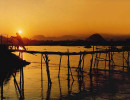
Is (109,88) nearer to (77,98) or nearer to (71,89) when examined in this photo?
(71,89)

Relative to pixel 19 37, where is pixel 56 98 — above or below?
below

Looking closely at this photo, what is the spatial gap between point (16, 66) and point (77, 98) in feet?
85.6

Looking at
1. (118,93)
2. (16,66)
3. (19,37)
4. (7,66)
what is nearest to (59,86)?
(118,93)

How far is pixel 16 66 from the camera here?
138 feet

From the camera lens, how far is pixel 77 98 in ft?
60.0

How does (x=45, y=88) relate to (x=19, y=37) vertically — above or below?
below

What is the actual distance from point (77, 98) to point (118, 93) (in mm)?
4150

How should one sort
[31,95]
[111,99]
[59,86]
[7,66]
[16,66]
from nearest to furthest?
[111,99]
[31,95]
[59,86]
[7,66]
[16,66]

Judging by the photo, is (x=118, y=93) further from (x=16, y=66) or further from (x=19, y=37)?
(x=16, y=66)

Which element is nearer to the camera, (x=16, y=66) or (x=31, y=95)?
(x=31, y=95)

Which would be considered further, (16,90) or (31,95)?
(16,90)

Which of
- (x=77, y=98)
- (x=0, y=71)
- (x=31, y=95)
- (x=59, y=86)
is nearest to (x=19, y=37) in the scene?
(x=0, y=71)

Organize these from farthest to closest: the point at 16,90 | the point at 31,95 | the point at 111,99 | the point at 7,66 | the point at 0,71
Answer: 1. the point at 7,66
2. the point at 0,71
3. the point at 16,90
4. the point at 31,95
5. the point at 111,99

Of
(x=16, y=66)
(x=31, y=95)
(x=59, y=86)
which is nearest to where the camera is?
(x=31, y=95)
